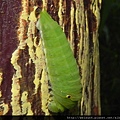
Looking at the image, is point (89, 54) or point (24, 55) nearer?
point (24, 55)

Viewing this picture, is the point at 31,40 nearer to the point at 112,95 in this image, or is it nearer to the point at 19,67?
the point at 19,67

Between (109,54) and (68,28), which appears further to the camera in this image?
(109,54)

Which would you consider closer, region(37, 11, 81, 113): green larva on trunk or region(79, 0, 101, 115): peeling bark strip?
region(37, 11, 81, 113): green larva on trunk

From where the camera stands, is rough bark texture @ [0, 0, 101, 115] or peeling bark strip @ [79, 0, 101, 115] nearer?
rough bark texture @ [0, 0, 101, 115]

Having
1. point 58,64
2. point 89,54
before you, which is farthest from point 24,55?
point 89,54

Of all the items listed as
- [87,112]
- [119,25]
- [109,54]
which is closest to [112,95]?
[109,54]

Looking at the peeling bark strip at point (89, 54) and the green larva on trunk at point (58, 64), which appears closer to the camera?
the green larva on trunk at point (58, 64)

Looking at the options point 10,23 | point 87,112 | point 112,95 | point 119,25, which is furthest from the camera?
point 119,25

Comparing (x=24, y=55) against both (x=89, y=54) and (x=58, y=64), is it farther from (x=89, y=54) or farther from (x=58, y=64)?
(x=89, y=54)
